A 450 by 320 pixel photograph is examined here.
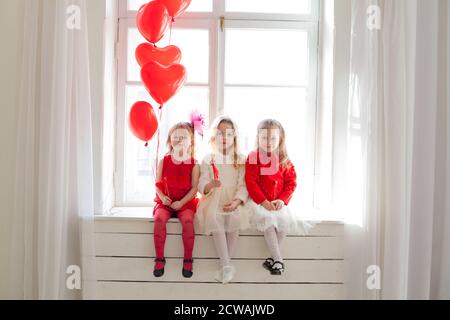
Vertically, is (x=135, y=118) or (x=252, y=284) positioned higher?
(x=135, y=118)

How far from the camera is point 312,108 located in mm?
2521

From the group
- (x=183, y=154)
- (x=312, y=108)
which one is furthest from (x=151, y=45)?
(x=312, y=108)

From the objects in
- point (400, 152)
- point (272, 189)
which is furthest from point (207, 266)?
point (400, 152)

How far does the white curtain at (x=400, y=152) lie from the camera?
6.67 ft

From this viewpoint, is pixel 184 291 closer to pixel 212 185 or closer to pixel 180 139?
pixel 212 185

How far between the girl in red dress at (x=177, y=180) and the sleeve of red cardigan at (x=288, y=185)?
1.44ft

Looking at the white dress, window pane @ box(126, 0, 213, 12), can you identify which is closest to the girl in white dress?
the white dress

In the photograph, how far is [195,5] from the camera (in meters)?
2.53

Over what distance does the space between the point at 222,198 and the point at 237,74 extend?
0.76 metres

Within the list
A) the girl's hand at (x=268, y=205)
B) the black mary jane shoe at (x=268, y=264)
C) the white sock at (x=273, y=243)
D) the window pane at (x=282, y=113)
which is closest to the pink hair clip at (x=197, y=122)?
the window pane at (x=282, y=113)

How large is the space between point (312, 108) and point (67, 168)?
1.35 m

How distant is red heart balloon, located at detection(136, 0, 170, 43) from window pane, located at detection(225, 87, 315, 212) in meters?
0.55

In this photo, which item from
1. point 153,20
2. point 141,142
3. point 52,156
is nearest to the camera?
point 52,156
